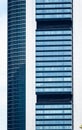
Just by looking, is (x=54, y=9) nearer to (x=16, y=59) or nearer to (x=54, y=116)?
(x=16, y=59)

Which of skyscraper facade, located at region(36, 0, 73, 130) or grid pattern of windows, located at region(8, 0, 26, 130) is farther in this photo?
grid pattern of windows, located at region(8, 0, 26, 130)

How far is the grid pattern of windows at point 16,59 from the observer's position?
91.3 m

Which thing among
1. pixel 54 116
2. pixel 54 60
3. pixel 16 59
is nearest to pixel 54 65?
pixel 54 60

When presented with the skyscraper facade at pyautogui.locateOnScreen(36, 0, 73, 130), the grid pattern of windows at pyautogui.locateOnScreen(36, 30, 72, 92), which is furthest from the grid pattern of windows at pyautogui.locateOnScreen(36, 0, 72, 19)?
the grid pattern of windows at pyautogui.locateOnScreen(36, 30, 72, 92)

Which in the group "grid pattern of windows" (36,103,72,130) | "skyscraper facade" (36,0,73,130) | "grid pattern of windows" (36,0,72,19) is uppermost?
"grid pattern of windows" (36,0,72,19)

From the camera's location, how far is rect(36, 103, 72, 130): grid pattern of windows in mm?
79312

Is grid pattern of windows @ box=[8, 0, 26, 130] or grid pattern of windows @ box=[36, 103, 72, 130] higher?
grid pattern of windows @ box=[8, 0, 26, 130]

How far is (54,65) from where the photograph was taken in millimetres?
81062

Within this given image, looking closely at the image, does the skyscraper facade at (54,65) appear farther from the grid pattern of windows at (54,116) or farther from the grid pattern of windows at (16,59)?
the grid pattern of windows at (16,59)

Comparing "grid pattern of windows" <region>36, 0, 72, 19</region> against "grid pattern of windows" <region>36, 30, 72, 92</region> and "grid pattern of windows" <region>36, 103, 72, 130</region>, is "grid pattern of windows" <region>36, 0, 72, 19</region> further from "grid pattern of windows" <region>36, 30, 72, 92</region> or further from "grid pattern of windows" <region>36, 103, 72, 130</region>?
"grid pattern of windows" <region>36, 103, 72, 130</region>

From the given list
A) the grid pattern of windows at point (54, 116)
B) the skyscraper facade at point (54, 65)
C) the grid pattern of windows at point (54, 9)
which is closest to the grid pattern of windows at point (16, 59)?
the grid pattern of windows at point (54, 116)

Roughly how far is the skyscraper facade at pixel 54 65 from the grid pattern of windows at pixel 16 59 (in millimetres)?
11475
